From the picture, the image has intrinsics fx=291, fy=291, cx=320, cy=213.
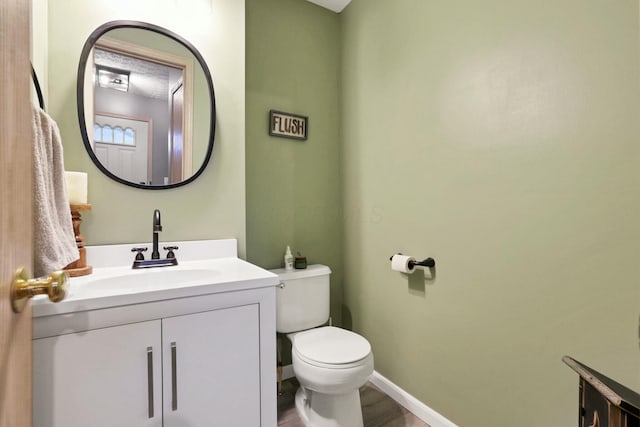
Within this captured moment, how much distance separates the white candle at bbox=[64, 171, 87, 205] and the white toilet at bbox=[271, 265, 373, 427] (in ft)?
3.44

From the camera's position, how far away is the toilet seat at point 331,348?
4.35 ft

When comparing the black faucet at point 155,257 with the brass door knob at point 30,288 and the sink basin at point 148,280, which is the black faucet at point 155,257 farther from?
the brass door knob at point 30,288

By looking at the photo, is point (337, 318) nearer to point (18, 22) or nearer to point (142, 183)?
point (142, 183)

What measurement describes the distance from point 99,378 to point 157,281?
1.22ft

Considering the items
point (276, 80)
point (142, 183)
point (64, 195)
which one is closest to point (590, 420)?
point (64, 195)

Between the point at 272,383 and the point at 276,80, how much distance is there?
1782 mm

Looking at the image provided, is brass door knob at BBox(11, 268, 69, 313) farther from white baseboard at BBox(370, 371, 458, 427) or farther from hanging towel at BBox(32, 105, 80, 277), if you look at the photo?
white baseboard at BBox(370, 371, 458, 427)

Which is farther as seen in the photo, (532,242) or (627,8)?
(532,242)

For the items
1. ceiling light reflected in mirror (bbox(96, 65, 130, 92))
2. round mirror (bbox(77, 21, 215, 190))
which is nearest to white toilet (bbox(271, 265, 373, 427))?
round mirror (bbox(77, 21, 215, 190))

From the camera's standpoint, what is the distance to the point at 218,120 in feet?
5.41

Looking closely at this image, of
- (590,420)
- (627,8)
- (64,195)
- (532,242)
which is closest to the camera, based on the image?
(590,420)

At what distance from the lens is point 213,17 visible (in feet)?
5.30

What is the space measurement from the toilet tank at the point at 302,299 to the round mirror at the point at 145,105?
0.83 meters

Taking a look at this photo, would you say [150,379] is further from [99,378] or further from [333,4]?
[333,4]
